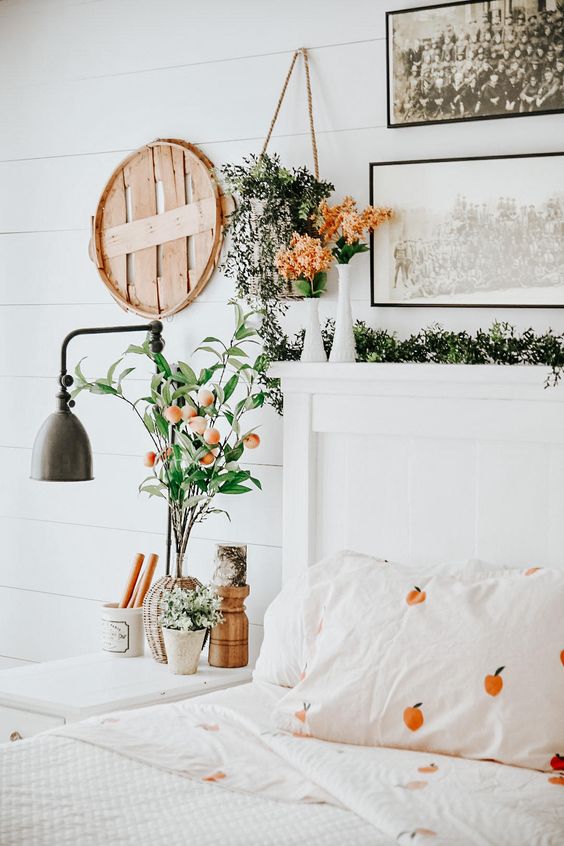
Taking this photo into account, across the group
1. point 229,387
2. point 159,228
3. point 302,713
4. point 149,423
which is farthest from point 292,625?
point 159,228

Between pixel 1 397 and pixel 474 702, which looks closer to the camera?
pixel 474 702

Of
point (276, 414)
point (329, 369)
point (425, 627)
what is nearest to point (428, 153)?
point (329, 369)

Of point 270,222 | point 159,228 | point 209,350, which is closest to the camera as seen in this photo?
point 270,222

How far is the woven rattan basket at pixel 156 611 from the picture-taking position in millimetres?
2957

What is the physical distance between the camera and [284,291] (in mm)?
2961

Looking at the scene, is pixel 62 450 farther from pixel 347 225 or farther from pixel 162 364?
pixel 347 225

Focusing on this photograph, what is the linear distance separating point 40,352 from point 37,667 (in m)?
1.02

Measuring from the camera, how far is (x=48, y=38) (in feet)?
11.4

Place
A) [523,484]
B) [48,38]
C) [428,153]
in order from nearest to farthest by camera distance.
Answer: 1. [523,484]
2. [428,153]
3. [48,38]

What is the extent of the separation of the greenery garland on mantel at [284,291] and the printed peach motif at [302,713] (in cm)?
90

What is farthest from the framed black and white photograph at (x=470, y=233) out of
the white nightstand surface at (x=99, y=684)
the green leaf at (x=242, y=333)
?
the white nightstand surface at (x=99, y=684)

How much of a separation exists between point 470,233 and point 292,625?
101 centimetres

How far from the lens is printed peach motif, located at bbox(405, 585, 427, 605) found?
2305 mm

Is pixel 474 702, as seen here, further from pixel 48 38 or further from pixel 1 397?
pixel 48 38
